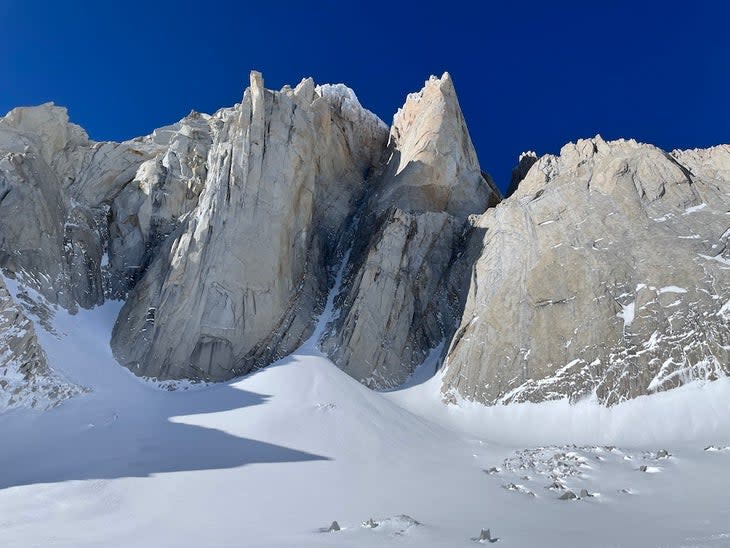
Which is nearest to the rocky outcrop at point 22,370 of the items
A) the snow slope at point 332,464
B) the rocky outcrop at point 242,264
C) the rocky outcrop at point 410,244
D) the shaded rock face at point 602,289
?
the snow slope at point 332,464

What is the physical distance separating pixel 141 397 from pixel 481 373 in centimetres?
1683

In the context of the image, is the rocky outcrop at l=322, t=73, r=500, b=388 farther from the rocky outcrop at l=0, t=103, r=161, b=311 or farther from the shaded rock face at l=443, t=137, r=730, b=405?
the rocky outcrop at l=0, t=103, r=161, b=311

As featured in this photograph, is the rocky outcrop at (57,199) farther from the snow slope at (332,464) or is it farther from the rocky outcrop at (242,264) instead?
the rocky outcrop at (242,264)

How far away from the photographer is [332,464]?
59.5 feet

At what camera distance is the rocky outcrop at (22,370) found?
21.0 metres

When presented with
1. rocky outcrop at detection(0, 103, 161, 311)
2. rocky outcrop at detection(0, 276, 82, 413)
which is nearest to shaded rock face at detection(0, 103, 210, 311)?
rocky outcrop at detection(0, 103, 161, 311)

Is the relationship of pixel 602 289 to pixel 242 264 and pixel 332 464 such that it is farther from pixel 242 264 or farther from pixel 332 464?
pixel 242 264

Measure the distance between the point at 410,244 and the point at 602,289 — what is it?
12304mm

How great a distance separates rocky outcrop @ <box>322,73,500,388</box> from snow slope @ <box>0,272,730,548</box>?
2.18m

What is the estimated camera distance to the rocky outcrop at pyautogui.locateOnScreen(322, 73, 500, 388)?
104 feet

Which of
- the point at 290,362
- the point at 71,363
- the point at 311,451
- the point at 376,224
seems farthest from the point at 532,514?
the point at 376,224

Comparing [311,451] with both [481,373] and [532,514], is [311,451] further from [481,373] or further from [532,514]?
[481,373]

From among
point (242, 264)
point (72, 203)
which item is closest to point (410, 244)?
point (242, 264)

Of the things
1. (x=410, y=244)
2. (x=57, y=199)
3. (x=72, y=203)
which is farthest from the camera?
(x=72, y=203)
